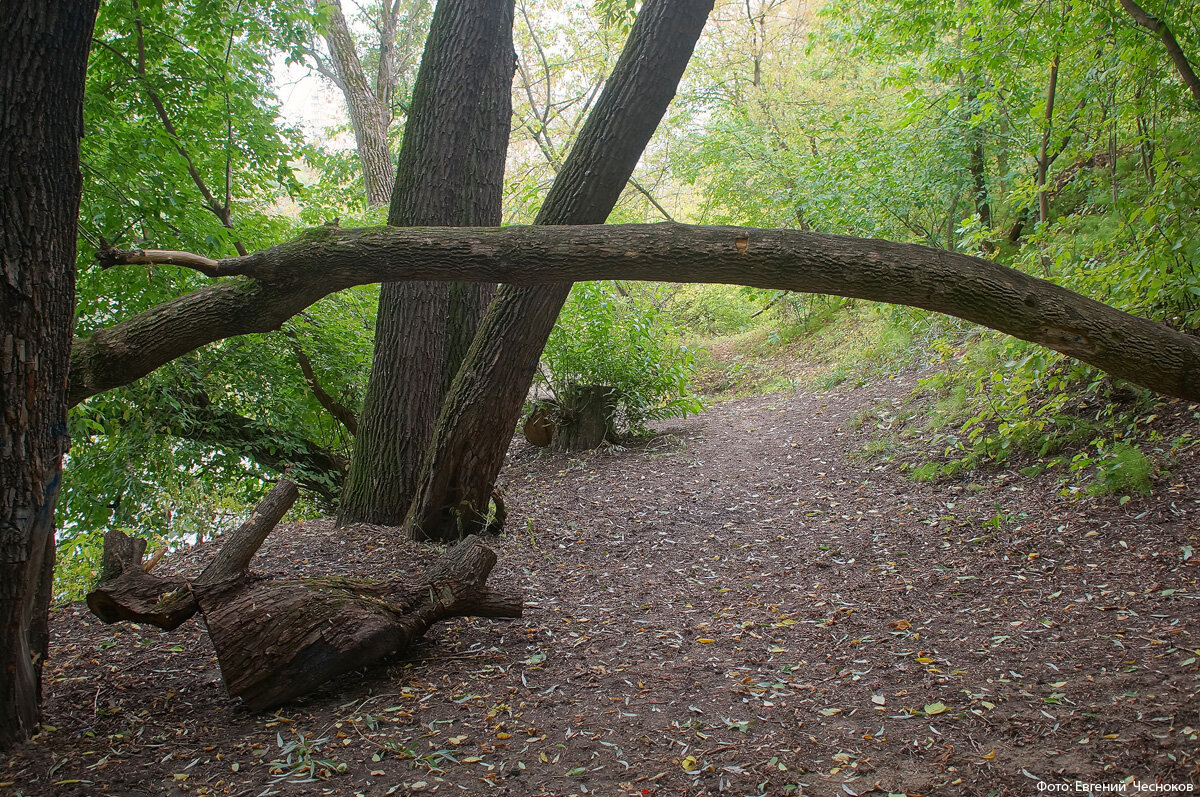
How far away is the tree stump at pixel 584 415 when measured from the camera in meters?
7.70

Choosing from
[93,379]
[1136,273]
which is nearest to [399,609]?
[93,379]

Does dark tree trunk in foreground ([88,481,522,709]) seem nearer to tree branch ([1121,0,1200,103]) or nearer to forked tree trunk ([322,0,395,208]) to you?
tree branch ([1121,0,1200,103])

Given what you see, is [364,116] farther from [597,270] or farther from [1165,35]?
[1165,35]

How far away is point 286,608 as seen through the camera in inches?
109

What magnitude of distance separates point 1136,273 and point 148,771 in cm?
486

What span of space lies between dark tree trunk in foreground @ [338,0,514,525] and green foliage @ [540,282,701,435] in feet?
8.78

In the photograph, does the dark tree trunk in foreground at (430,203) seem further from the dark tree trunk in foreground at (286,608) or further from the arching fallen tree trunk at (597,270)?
the arching fallen tree trunk at (597,270)

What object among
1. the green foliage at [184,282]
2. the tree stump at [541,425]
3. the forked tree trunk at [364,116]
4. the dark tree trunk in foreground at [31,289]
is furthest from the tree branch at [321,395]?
the dark tree trunk in foreground at [31,289]

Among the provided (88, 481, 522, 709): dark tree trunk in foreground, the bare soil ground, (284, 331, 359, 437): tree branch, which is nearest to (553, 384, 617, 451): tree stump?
(284, 331, 359, 437): tree branch

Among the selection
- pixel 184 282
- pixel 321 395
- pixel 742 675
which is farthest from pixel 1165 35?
pixel 321 395

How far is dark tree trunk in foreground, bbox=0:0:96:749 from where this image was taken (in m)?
2.27

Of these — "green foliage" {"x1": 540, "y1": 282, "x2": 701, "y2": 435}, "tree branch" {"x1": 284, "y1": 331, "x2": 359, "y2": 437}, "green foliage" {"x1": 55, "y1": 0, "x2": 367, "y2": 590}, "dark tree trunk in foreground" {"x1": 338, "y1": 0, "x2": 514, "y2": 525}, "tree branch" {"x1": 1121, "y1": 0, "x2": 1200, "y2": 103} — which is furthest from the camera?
"green foliage" {"x1": 540, "y1": 282, "x2": 701, "y2": 435}

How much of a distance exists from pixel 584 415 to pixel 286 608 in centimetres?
A: 511

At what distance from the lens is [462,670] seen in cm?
309
